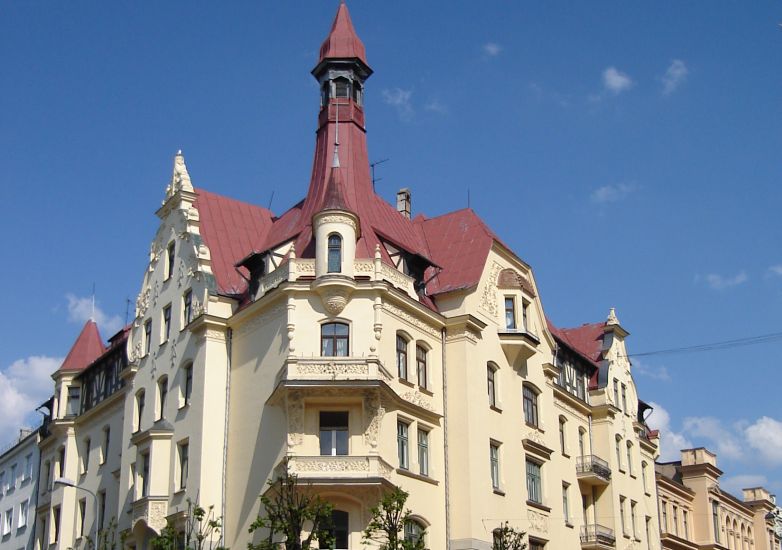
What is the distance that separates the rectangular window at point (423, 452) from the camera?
4288cm

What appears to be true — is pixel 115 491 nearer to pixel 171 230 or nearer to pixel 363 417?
pixel 171 230

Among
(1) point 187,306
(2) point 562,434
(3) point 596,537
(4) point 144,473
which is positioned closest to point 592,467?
(2) point 562,434

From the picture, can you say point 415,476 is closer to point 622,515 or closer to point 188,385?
point 188,385

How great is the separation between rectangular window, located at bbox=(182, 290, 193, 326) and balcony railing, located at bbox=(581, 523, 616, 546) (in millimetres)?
22641

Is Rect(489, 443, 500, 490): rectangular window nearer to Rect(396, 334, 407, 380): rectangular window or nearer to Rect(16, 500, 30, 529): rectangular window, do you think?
Rect(396, 334, 407, 380): rectangular window

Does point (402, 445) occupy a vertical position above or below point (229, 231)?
below

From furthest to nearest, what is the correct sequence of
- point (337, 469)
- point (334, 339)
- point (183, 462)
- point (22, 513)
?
point (22, 513), point (183, 462), point (334, 339), point (337, 469)

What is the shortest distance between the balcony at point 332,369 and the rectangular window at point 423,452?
459 cm

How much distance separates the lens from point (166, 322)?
4928cm

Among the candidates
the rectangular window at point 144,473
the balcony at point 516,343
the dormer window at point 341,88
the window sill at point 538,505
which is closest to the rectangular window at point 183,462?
the rectangular window at point 144,473

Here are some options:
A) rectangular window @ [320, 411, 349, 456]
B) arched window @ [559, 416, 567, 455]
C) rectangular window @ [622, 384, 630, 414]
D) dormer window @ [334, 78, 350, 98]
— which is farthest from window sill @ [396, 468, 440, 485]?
rectangular window @ [622, 384, 630, 414]

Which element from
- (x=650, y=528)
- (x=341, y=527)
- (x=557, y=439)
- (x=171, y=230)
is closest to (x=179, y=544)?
(x=341, y=527)

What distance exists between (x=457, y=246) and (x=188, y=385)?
13.3 metres

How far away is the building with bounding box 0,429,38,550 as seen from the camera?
63000 mm
